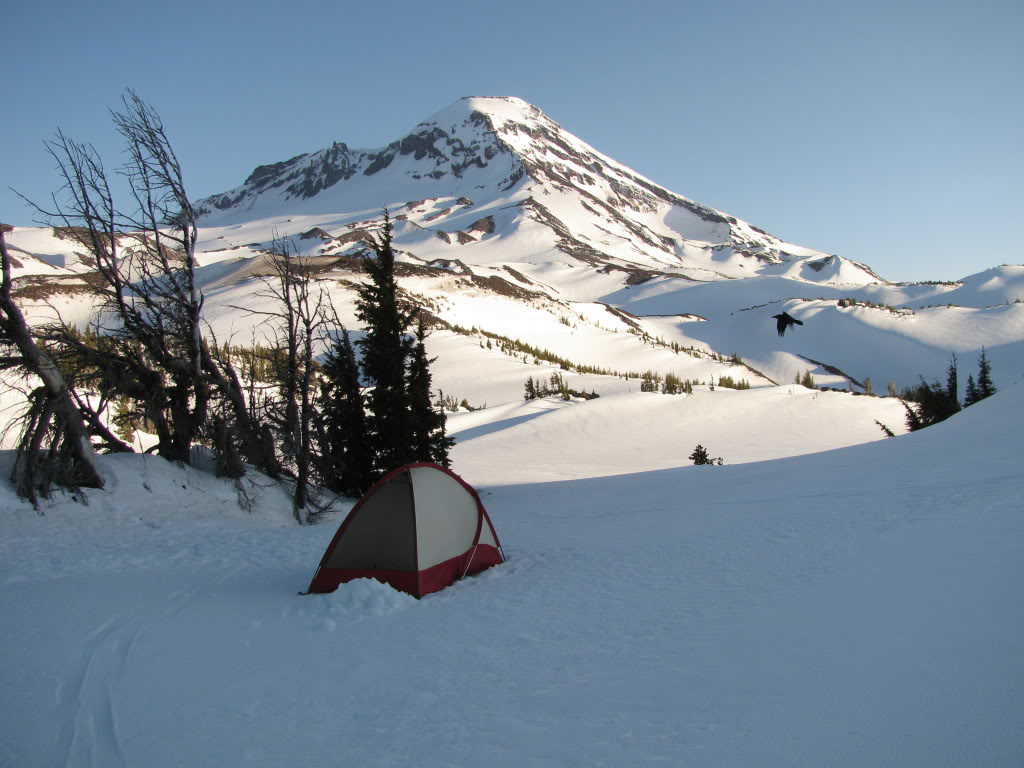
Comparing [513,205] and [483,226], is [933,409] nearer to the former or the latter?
[483,226]

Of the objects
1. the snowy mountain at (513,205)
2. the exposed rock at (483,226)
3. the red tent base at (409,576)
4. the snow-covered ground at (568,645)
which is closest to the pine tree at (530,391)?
the snow-covered ground at (568,645)

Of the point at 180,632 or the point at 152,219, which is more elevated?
the point at 152,219

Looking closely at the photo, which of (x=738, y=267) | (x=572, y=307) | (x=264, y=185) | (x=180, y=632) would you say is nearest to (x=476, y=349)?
(x=572, y=307)

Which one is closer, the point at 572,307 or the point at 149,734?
the point at 149,734

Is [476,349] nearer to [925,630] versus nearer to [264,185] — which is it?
[925,630]

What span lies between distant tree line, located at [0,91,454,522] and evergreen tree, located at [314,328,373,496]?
0.11ft

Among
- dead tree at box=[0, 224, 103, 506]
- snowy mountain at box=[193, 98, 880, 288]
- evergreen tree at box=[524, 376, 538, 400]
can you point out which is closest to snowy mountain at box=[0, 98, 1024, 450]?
snowy mountain at box=[193, 98, 880, 288]

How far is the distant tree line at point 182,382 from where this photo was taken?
9.23 m

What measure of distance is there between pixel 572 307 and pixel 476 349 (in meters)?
21.8

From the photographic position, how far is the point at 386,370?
44.9 ft

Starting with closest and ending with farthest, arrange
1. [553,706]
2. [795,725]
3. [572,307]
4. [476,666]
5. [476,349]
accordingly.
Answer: [795,725] < [553,706] < [476,666] < [476,349] < [572,307]

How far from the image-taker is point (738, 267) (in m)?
108

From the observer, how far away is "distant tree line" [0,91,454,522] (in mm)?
9234

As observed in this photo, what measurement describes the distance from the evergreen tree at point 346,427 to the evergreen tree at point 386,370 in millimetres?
346
